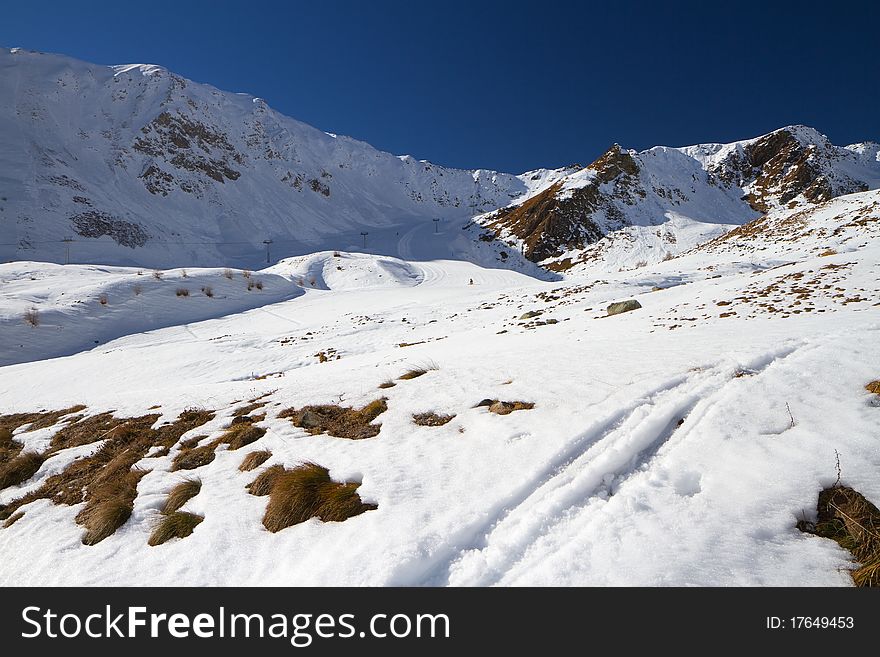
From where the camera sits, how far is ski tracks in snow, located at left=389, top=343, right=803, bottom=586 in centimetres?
283

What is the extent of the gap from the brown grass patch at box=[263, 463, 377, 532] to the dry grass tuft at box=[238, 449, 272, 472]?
820 millimetres

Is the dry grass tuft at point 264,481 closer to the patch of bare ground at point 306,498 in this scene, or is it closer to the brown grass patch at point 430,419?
the patch of bare ground at point 306,498

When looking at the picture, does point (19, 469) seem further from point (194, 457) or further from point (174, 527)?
point (174, 527)

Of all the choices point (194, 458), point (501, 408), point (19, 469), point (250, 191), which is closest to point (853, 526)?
point (501, 408)

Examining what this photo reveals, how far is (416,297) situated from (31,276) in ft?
87.8

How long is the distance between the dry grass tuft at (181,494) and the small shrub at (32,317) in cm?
2264

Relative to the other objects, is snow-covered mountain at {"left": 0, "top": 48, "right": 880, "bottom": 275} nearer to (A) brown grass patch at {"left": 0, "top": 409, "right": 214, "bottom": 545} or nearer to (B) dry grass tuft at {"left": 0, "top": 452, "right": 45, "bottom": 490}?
(A) brown grass patch at {"left": 0, "top": 409, "right": 214, "bottom": 545}

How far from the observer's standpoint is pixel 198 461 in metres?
5.25

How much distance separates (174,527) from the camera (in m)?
3.74

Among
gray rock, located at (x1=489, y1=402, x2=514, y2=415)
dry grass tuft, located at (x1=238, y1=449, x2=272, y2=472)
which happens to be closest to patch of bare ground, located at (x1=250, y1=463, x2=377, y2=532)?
dry grass tuft, located at (x1=238, y1=449, x2=272, y2=472)

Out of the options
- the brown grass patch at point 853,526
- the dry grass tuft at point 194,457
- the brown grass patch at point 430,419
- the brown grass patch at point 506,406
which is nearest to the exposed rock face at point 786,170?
the brown grass patch at point 506,406

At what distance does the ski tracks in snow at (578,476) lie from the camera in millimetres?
2828

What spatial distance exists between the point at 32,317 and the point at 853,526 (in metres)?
29.1
